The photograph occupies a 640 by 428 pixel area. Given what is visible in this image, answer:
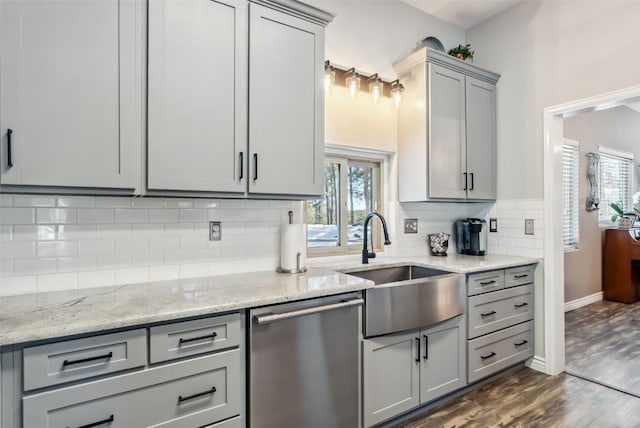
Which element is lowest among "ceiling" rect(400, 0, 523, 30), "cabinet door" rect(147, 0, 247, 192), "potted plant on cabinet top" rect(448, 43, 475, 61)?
"cabinet door" rect(147, 0, 247, 192)

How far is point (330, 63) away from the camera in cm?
263

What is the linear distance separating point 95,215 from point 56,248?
0.73ft

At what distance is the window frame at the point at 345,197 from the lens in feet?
9.12

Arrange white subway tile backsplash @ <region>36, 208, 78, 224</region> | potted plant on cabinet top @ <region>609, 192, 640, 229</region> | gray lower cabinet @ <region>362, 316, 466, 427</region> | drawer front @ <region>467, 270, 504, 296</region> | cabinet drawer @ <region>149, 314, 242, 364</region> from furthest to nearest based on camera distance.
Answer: potted plant on cabinet top @ <region>609, 192, 640, 229</region>, drawer front @ <region>467, 270, 504, 296</region>, gray lower cabinet @ <region>362, 316, 466, 427</region>, white subway tile backsplash @ <region>36, 208, 78, 224</region>, cabinet drawer @ <region>149, 314, 242, 364</region>

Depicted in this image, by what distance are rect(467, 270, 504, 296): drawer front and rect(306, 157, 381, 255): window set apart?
0.84m

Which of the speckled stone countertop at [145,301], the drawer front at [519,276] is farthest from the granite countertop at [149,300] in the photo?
the drawer front at [519,276]

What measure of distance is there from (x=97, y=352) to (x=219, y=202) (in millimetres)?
1051

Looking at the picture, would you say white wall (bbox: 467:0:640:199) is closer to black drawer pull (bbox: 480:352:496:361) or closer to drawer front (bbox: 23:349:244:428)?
black drawer pull (bbox: 480:352:496:361)

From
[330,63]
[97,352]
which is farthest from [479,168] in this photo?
[97,352]

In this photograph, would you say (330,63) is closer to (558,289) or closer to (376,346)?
(376,346)

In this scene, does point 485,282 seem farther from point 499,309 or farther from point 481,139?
point 481,139

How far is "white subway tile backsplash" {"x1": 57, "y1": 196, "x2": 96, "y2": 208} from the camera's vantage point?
172 centimetres

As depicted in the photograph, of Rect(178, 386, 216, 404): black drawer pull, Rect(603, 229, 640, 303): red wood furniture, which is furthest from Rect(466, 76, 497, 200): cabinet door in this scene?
Rect(603, 229, 640, 303): red wood furniture

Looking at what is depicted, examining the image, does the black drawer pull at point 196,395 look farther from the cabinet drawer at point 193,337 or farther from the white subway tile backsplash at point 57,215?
the white subway tile backsplash at point 57,215
